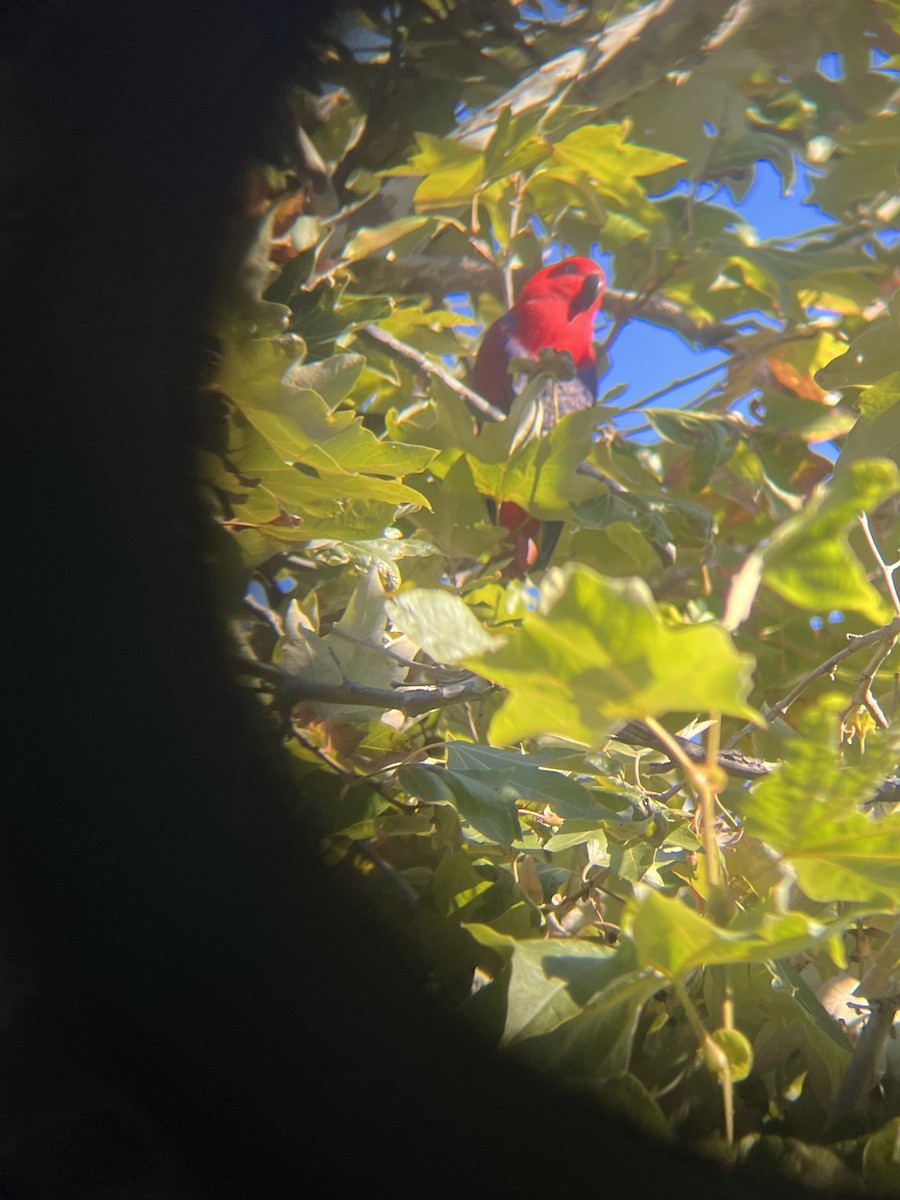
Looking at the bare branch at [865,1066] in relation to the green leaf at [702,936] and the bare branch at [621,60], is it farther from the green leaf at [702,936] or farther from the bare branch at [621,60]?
the bare branch at [621,60]

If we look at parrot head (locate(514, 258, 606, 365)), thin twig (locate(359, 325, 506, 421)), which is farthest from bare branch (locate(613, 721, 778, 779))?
parrot head (locate(514, 258, 606, 365))

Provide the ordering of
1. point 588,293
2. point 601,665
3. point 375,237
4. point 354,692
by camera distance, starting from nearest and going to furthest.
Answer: point 601,665, point 354,692, point 375,237, point 588,293

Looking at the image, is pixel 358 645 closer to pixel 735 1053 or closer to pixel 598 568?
pixel 735 1053

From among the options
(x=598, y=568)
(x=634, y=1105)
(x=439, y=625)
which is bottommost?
(x=598, y=568)

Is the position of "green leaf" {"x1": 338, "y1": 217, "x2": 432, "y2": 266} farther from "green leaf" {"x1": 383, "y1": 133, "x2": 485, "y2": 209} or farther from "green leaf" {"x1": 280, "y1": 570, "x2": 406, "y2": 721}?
"green leaf" {"x1": 280, "y1": 570, "x2": 406, "y2": 721}

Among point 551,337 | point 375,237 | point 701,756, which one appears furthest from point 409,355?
point 701,756

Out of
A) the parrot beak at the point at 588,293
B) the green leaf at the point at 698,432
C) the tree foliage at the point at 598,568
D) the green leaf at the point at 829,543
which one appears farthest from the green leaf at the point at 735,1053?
the parrot beak at the point at 588,293
